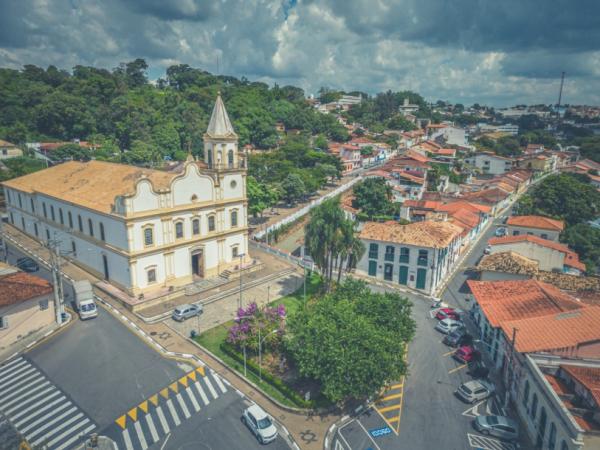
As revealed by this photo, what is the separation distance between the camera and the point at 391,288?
46781 mm

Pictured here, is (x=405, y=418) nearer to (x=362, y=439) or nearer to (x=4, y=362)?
(x=362, y=439)

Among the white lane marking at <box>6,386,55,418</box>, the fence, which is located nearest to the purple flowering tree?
the white lane marking at <box>6,386,55,418</box>

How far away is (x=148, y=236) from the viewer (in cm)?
3909

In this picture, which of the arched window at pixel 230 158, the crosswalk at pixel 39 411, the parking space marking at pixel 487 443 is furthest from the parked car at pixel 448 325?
the crosswalk at pixel 39 411

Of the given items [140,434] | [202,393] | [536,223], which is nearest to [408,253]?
[202,393]

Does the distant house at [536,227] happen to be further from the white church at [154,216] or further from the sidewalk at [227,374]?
the sidewalk at [227,374]

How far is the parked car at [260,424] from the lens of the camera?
23.4 meters

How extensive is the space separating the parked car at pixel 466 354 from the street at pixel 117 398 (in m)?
16.3

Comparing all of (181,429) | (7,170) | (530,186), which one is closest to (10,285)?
(181,429)

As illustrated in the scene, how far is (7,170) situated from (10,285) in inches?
1908

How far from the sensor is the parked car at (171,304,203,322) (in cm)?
3634

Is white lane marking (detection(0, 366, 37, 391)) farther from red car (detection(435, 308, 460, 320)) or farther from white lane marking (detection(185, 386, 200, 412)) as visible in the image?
red car (detection(435, 308, 460, 320))

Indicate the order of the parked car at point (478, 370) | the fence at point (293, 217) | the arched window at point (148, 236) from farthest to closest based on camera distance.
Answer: the fence at point (293, 217) → the arched window at point (148, 236) → the parked car at point (478, 370)

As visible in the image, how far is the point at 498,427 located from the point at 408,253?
23.1 meters
